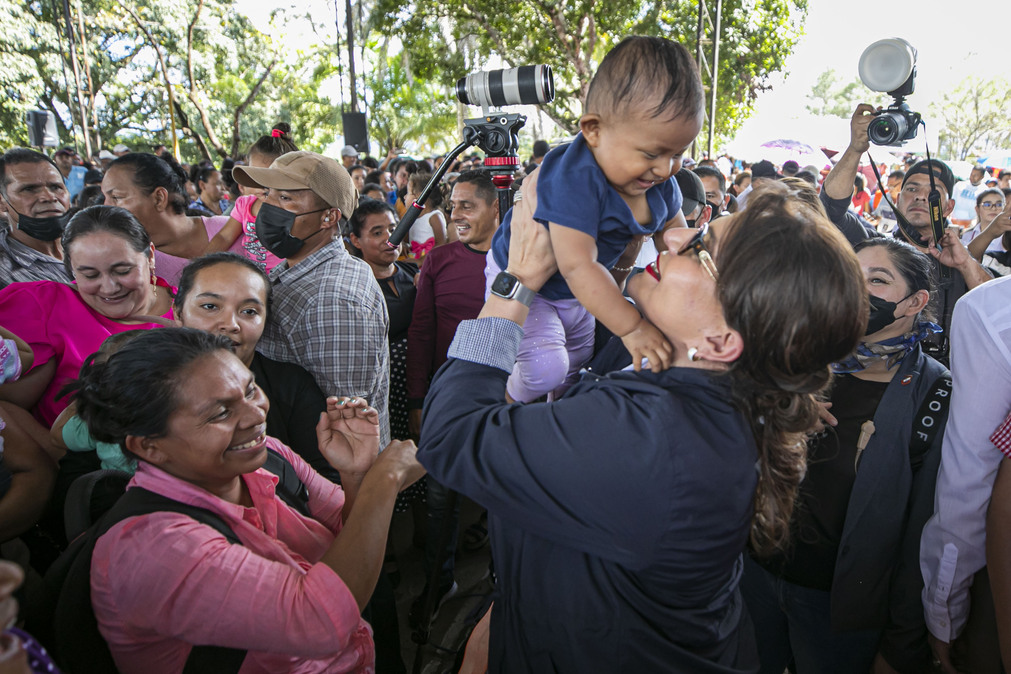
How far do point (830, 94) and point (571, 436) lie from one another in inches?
4461

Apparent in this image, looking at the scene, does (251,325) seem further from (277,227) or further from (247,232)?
(247,232)

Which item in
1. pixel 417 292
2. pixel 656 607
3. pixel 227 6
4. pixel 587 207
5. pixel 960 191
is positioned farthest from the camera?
pixel 227 6

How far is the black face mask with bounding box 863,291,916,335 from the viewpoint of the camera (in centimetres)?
209

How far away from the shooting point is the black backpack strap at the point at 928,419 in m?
1.96

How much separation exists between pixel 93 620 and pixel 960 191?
49.6ft

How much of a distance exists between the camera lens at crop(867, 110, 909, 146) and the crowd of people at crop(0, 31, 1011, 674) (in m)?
1.12

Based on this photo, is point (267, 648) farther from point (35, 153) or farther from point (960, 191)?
point (960, 191)

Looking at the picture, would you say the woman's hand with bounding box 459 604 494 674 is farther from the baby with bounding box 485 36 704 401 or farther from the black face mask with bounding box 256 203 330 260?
the black face mask with bounding box 256 203 330 260

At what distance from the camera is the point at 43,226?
330 cm

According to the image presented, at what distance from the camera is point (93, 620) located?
1.33 meters

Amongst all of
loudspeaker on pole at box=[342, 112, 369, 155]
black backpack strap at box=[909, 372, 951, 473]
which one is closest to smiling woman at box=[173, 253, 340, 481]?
black backpack strap at box=[909, 372, 951, 473]

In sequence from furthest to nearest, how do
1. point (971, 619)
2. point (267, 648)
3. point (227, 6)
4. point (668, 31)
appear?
point (227, 6), point (668, 31), point (971, 619), point (267, 648)

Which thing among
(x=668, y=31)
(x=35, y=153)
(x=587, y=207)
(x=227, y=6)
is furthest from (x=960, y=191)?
(x=227, y=6)

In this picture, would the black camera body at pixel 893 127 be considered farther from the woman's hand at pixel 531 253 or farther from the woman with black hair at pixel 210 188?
the woman with black hair at pixel 210 188
